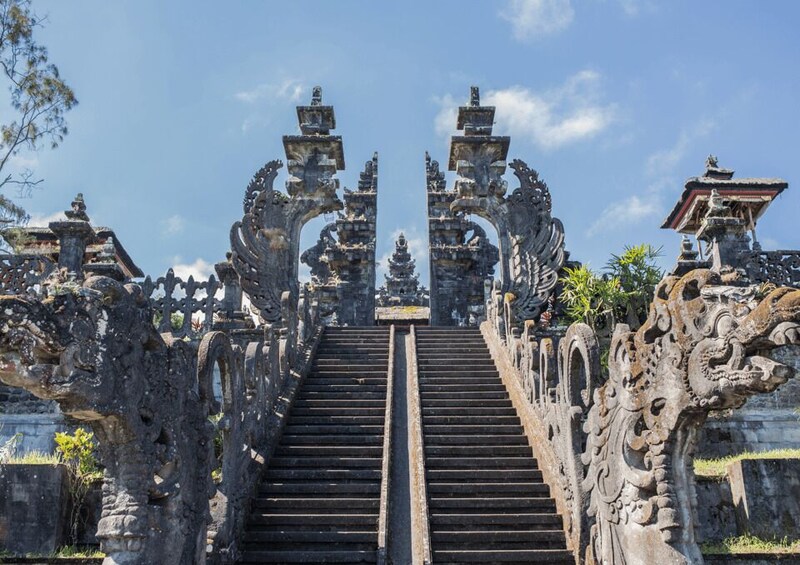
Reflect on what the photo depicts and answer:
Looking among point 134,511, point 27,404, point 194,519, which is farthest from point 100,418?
point 27,404

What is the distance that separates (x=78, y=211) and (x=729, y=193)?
18.0 m

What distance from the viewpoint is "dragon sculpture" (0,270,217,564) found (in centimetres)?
506

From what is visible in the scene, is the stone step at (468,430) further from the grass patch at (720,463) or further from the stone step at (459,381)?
the grass patch at (720,463)

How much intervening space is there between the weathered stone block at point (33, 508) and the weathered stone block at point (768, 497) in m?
8.32

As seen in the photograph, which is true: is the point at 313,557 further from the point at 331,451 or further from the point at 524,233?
the point at 524,233

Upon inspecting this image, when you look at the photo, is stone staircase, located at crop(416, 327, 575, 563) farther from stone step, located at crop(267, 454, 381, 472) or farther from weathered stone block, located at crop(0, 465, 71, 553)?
weathered stone block, located at crop(0, 465, 71, 553)

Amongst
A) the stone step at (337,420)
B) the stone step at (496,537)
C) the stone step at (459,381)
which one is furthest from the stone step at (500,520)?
the stone step at (459,381)

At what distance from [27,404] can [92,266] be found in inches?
114

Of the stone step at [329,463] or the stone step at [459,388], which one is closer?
the stone step at [329,463]

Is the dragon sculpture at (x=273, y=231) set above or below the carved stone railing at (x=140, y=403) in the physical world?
above

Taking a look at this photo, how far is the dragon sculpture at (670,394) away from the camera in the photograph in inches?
208

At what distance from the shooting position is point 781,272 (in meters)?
14.2

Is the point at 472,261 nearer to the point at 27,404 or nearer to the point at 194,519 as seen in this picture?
the point at 27,404

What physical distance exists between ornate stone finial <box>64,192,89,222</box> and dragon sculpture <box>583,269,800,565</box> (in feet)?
40.6
